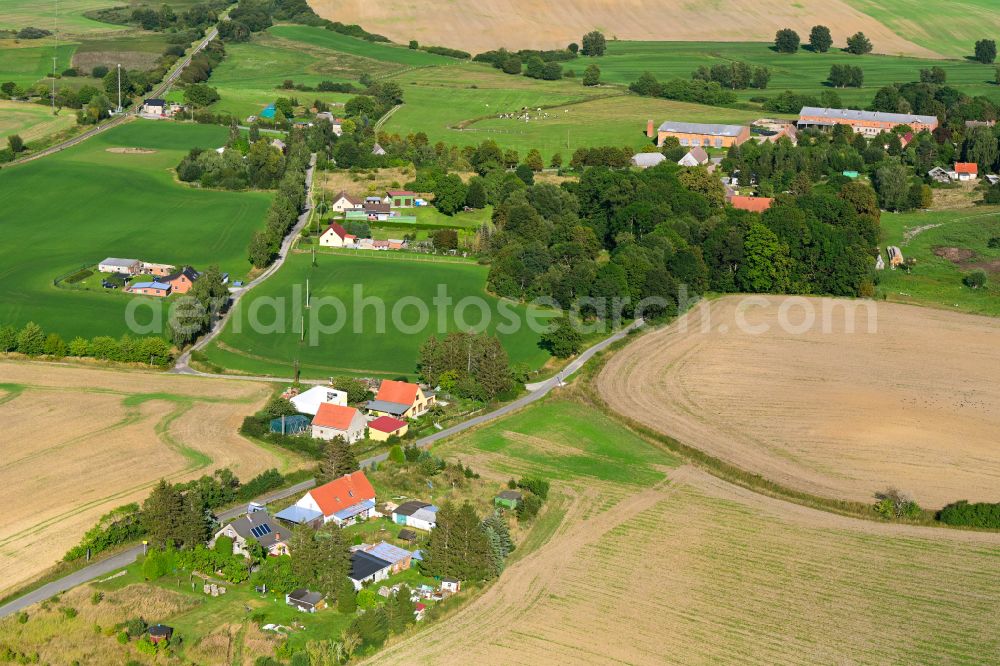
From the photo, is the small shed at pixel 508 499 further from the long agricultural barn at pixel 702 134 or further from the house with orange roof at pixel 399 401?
the long agricultural barn at pixel 702 134

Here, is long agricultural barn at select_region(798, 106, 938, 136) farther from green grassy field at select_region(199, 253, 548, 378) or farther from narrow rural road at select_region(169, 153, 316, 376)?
green grassy field at select_region(199, 253, 548, 378)

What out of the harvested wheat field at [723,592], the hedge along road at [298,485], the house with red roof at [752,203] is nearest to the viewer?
the harvested wheat field at [723,592]

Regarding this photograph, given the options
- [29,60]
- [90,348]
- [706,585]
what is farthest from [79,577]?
[29,60]

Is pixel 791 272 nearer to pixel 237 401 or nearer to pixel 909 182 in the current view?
pixel 909 182

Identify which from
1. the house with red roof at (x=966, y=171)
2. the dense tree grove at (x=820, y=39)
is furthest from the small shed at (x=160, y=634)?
the dense tree grove at (x=820, y=39)

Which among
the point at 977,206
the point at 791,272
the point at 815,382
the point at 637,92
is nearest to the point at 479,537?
the point at 815,382

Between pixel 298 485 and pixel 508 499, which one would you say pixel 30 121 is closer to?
pixel 298 485

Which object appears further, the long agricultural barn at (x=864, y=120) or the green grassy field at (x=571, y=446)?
the long agricultural barn at (x=864, y=120)
